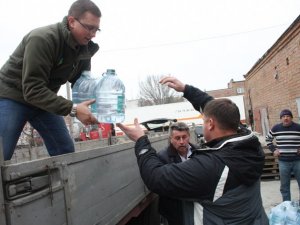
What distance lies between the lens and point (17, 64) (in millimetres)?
2859

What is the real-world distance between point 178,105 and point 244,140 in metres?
27.8

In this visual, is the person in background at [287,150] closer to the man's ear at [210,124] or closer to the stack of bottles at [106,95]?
the stack of bottles at [106,95]

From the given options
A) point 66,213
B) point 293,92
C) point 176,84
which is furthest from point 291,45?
point 66,213

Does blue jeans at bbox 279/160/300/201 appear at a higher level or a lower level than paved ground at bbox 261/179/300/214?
higher

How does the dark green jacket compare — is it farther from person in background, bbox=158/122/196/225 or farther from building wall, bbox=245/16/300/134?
building wall, bbox=245/16/300/134

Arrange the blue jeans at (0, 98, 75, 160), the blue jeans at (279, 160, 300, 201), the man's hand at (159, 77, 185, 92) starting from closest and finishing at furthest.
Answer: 1. the blue jeans at (0, 98, 75, 160)
2. the man's hand at (159, 77, 185, 92)
3. the blue jeans at (279, 160, 300, 201)

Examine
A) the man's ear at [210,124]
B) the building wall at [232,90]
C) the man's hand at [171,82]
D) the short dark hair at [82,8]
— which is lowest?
the man's ear at [210,124]

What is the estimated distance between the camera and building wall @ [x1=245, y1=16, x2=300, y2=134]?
33.9 ft

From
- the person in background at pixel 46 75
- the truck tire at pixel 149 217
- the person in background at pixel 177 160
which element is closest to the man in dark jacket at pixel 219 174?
the person in background at pixel 177 160

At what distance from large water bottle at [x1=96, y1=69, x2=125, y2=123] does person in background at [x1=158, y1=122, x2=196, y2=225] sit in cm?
74

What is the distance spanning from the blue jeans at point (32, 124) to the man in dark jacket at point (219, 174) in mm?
865

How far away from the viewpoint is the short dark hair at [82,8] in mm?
2791

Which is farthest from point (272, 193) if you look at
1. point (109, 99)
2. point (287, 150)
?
point (109, 99)

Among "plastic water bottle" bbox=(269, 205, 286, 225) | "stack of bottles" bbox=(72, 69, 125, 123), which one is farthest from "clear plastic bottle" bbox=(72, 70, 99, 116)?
"plastic water bottle" bbox=(269, 205, 286, 225)
